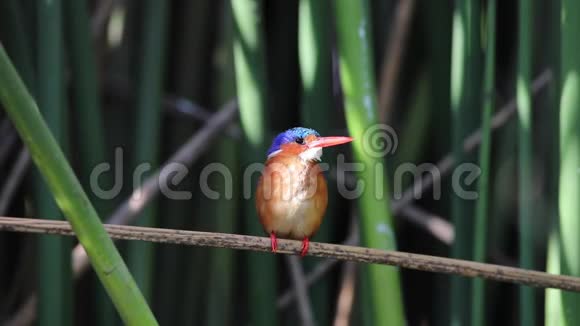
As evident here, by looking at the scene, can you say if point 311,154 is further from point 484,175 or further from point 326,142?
point 484,175

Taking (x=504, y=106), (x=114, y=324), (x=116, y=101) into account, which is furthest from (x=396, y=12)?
(x=114, y=324)

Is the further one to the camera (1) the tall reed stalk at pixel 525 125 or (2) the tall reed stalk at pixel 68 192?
(1) the tall reed stalk at pixel 525 125

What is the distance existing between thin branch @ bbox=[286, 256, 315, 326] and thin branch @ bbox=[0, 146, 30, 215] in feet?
3.07

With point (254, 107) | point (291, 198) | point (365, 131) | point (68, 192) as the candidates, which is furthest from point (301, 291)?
point (68, 192)

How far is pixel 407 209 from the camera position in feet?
9.05

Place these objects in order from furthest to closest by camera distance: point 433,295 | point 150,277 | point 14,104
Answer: point 433,295 → point 150,277 → point 14,104

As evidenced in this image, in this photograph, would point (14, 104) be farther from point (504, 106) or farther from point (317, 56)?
point (504, 106)

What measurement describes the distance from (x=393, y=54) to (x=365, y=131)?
0.81 m

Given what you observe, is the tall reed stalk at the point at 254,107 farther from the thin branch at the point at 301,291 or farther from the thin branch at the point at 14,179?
the thin branch at the point at 14,179

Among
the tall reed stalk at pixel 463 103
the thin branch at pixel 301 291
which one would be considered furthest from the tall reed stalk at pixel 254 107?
the tall reed stalk at pixel 463 103

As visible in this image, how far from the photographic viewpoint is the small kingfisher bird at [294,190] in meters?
2.30

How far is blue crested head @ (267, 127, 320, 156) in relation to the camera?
2.29 meters

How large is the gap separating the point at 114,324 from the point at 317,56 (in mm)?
999

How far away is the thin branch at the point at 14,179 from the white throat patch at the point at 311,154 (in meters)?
0.91
